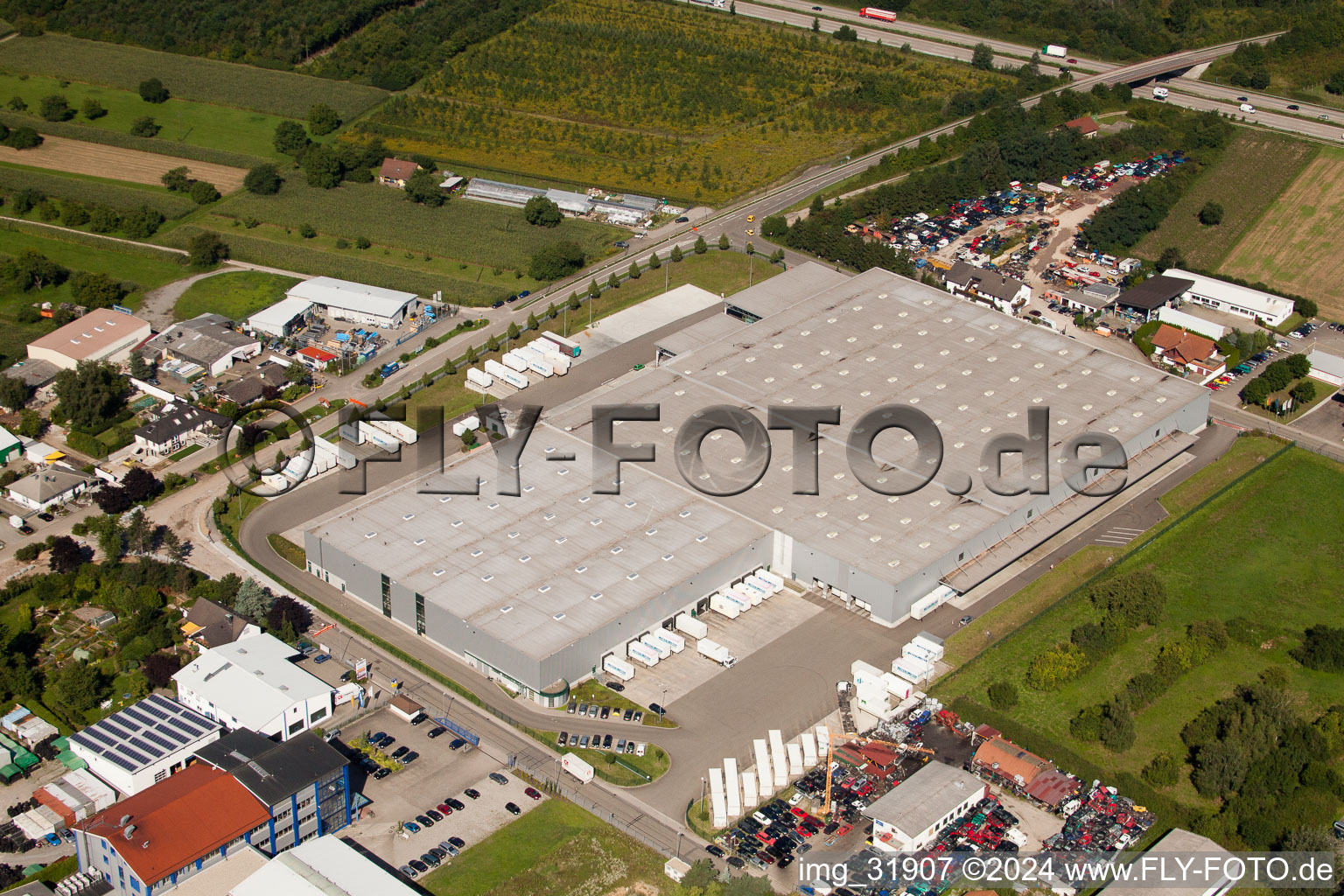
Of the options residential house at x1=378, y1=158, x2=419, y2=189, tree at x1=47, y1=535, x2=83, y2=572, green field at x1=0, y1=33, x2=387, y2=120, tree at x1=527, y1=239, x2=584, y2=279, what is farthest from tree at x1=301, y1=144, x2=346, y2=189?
tree at x1=47, y1=535, x2=83, y2=572

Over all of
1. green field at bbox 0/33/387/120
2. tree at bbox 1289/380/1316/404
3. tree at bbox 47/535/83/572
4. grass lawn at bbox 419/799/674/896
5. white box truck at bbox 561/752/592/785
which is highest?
green field at bbox 0/33/387/120

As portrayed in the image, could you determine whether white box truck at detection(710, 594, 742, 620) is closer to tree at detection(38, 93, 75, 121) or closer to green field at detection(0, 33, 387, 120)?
green field at detection(0, 33, 387, 120)

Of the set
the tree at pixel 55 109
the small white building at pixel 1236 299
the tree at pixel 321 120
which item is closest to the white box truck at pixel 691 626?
the small white building at pixel 1236 299

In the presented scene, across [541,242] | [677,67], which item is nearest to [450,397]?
[541,242]

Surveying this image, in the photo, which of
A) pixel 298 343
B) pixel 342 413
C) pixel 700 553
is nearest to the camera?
pixel 700 553

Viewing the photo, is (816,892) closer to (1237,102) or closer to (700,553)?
(700,553)

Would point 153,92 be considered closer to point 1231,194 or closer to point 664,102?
point 664,102

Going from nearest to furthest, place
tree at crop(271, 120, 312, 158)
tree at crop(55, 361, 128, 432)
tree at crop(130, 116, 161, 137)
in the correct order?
tree at crop(55, 361, 128, 432), tree at crop(271, 120, 312, 158), tree at crop(130, 116, 161, 137)
